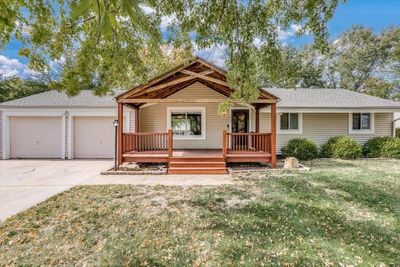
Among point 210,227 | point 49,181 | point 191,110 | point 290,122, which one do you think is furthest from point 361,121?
point 49,181

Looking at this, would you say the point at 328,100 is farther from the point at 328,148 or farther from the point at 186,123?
the point at 186,123

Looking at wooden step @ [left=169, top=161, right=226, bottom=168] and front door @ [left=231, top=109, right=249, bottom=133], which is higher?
front door @ [left=231, top=109, right=249, bottom=133]

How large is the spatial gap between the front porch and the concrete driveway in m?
1.81

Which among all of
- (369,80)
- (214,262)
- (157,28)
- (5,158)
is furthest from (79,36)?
(369,80)

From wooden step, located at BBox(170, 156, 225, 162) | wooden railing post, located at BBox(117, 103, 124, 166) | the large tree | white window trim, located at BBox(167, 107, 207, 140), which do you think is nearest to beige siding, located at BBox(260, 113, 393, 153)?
white window trim, located at BBox(167, 107, 207, 140)

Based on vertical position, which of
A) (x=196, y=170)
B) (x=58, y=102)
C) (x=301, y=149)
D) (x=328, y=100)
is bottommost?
(x=196, y=170)

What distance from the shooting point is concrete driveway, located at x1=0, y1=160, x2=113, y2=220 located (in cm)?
548

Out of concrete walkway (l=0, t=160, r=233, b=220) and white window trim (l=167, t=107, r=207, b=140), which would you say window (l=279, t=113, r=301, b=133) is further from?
concrete walkway (l=0, t=160, r=233, b=220)

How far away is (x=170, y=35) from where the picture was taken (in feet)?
19.9

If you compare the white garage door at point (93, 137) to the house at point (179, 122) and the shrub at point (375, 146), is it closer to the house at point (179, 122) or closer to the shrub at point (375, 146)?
the house at point (179, 122)

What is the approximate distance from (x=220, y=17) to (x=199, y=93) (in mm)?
7788

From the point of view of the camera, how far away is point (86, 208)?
5.05 metres

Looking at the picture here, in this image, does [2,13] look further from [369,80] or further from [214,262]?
[369,80]

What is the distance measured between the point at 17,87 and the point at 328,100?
88.8ft
